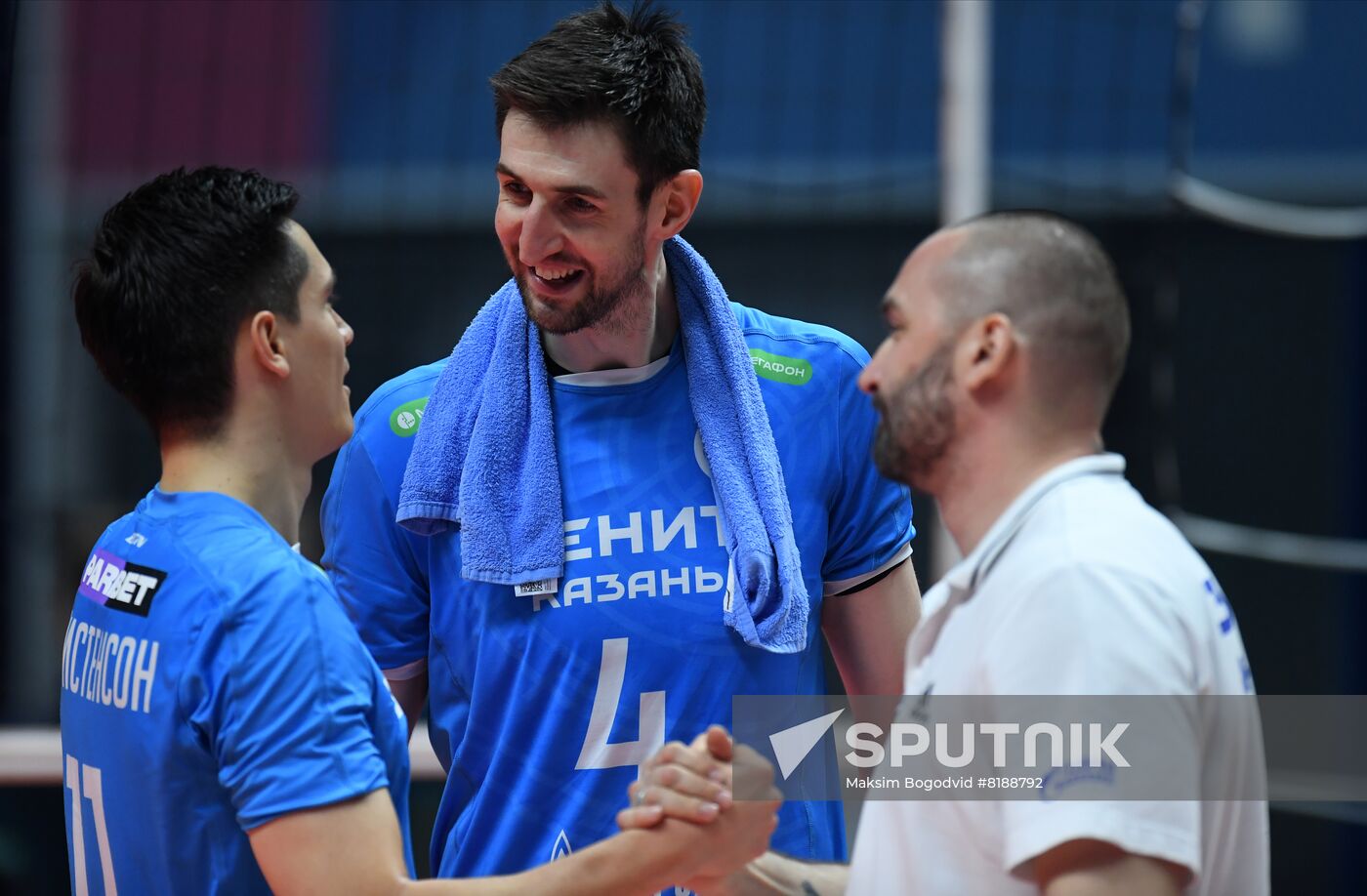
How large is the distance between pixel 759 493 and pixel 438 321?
12.0ft

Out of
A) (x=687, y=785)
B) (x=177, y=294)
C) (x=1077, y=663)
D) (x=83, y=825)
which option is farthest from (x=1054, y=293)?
(x=83, y=825)

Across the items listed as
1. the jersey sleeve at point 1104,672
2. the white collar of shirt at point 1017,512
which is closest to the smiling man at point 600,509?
the white collar of shirt at point 1017,512

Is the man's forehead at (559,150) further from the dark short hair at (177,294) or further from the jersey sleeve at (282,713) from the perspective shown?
the jersey sleeve at (282,713)

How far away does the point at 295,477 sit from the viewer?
1.82 meters

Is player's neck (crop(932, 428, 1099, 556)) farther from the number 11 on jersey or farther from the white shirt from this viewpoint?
the number 11 on jersey

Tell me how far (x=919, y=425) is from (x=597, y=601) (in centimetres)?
71

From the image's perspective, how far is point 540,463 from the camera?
218 centimetres

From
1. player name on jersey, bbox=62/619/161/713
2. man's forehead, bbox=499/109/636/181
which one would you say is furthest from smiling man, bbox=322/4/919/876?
player name on jersey, bbox=62/619/161/713

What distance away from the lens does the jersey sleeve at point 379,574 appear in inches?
86.7

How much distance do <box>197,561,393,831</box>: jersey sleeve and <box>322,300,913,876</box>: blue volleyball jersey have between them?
0.53 meters

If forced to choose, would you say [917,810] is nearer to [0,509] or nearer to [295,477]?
[295,477]

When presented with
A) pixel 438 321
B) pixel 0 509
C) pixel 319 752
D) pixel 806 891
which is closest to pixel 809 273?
pixel 438 321

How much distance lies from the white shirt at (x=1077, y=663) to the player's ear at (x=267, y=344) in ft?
2.67

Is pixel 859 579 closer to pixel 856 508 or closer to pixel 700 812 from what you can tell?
pixel 856 508
